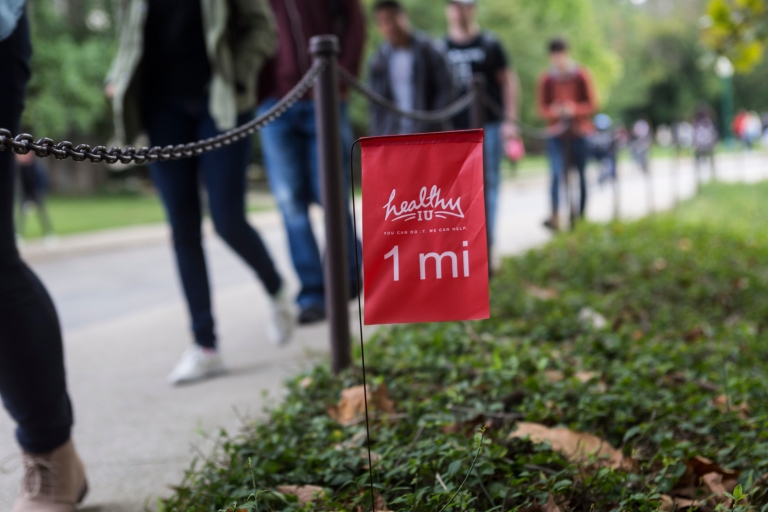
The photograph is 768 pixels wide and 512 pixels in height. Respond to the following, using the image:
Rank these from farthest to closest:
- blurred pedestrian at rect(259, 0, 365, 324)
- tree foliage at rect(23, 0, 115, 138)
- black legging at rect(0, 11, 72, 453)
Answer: tree foliage at rect(23, 0, 115, 138) → blurred pedestrian at rect(259, 0, 365, 324) → black legging at rect(0, 11, 72, 453)

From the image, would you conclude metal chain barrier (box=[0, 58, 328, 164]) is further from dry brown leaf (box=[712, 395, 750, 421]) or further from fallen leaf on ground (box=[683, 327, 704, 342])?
fallen leaf on ground (box=[683, 327, 704, 342])

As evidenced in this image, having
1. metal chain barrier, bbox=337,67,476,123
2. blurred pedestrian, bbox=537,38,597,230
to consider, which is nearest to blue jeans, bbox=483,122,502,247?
A: metal chain barrier, bbox=337,67,476,123

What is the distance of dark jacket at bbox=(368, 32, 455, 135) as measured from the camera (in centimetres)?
555

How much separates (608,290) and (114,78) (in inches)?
124

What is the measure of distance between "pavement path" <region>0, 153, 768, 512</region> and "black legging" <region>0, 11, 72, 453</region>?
0.31 meters

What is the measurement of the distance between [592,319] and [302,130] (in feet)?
6.63

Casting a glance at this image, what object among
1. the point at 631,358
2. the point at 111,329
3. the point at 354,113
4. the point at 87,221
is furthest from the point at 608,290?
the point at 354,113

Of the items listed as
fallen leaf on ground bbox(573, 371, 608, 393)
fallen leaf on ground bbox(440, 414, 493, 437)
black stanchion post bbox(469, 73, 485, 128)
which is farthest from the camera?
black stanchion post bbox(469, 73, 485, 128)

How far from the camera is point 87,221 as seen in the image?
15.8 metres

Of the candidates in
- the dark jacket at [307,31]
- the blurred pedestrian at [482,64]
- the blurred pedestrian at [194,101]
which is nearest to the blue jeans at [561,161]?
the blurred pedestrian at [482,64]

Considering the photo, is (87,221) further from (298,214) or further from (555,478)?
(555,478)

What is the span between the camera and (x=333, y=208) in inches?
123

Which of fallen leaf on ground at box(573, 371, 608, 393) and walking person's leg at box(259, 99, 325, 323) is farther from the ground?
walking person's leg at box(259, 99, 325, 323)

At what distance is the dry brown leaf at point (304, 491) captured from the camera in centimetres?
203
